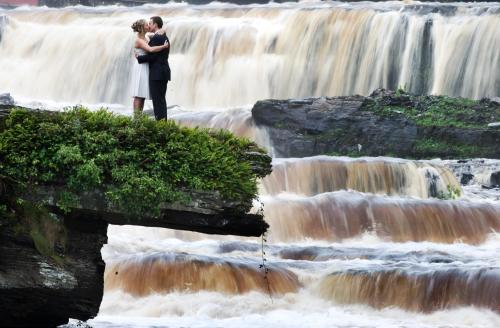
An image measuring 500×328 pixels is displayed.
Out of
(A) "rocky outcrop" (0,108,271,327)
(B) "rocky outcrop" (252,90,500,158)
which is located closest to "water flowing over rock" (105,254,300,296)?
(A) "rocky outcrop" (0,108,271,327)

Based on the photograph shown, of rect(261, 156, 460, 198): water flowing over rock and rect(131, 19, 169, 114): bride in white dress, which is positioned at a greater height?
rect(131, 19, 169, 114): bride in white dress

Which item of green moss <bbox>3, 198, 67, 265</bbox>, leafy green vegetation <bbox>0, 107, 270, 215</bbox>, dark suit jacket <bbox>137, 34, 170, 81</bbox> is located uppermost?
dark suit jacket <bbox>137, 34, 170, 81</bbox>

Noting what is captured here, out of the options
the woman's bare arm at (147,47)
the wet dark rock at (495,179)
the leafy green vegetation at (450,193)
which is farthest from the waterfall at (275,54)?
the woman's bare arm at (147,47)

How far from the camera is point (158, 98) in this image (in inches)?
570

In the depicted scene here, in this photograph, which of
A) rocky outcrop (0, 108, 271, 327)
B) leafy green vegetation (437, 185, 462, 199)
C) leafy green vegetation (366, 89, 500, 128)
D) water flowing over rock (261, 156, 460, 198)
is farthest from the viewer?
leafy green vegetation (366, 89, 500, 128)

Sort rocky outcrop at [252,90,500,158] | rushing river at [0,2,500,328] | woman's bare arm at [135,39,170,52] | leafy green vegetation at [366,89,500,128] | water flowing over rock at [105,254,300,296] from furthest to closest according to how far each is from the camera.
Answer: leafy green vegetation at [366,89,500,128] → rocky outcrop at [252,90,500,158] → water flowing over rock at [105,254,300,296] → rushing river at [0,2,500,328] → woman's bare arm at [135,39,170,52]

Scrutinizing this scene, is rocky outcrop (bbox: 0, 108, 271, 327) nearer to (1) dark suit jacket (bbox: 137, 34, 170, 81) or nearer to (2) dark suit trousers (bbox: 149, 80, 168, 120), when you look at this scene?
(2) dark suit trousers (bbox: 149, 80, 168, 120)

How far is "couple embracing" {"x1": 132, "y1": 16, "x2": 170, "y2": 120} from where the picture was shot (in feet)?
47.4

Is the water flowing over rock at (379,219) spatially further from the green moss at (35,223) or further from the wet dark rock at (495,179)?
the green moss at (35,223)

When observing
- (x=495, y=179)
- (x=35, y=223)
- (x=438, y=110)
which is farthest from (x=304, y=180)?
(x=35, y=223)

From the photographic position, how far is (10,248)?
11.0 metres

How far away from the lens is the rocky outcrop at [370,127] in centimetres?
2570

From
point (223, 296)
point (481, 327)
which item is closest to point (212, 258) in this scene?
point (223, 296)

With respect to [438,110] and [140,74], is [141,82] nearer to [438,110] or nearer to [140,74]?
[140,74]
